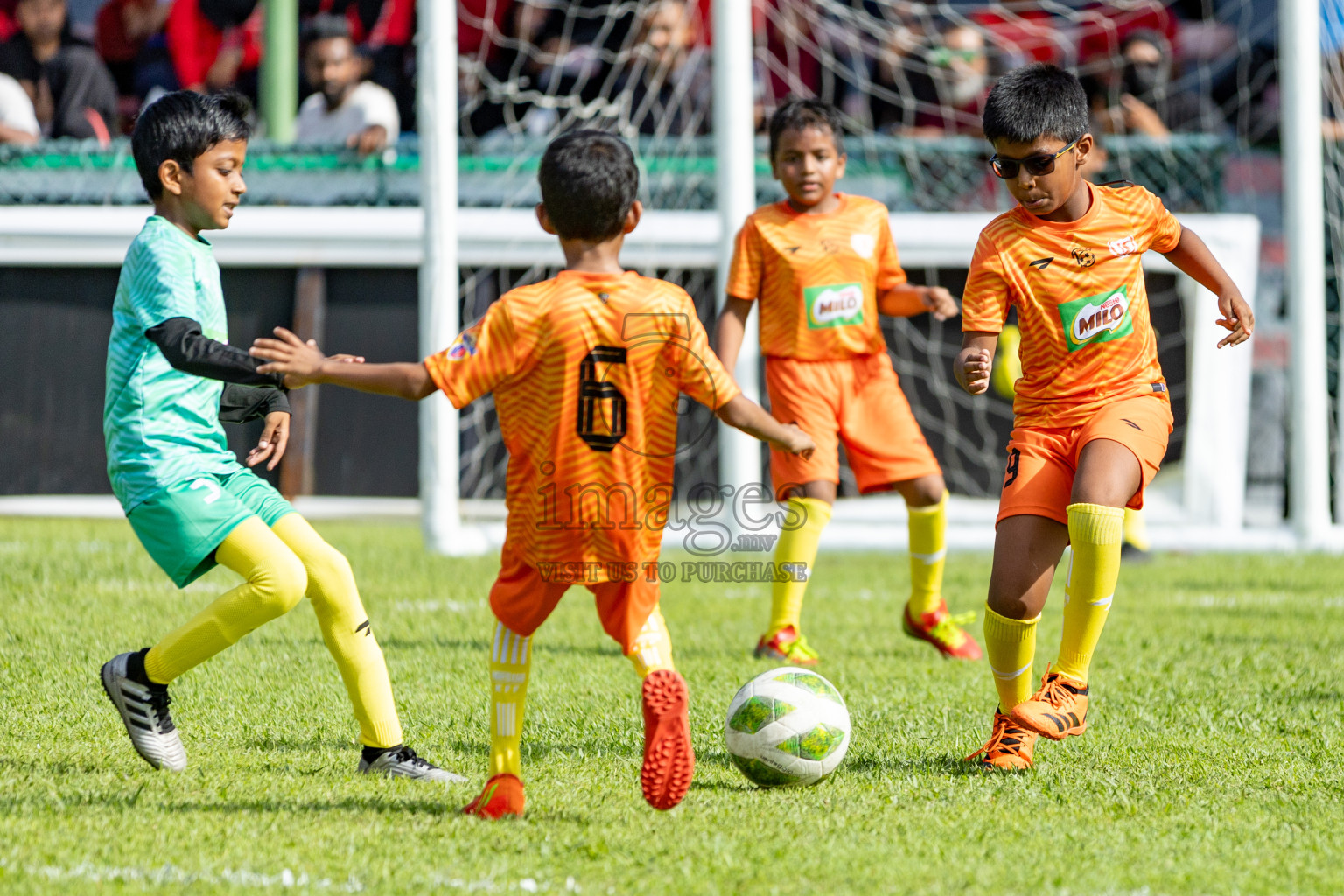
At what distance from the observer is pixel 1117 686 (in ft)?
15.7

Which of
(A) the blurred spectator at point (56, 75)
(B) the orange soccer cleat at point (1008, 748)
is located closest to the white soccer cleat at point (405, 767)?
(B) the orange soccer cleat at point (1008, 748)

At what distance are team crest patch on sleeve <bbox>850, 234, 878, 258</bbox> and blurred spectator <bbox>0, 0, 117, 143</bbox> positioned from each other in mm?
7026

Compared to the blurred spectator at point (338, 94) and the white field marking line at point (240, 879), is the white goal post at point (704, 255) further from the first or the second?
the white field marking line at point (240, 879)

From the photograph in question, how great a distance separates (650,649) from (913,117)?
836cm

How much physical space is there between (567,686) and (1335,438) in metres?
7.12

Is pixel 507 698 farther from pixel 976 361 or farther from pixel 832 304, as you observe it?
pixel 832 304

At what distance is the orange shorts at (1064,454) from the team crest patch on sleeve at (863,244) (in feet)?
6.24

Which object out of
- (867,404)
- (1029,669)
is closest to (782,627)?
(867,404)

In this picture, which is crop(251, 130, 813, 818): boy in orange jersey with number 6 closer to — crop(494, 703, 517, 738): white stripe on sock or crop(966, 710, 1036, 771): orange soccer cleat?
crop(494, 703, 517, 738): white stripe on sock

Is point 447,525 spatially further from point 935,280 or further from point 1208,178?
point 1208,178

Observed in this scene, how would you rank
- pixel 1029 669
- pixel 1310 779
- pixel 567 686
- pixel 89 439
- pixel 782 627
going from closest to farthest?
pixel 1310 779, pixel 1029 669, pixel 567 686, pixel 782 627, pixel 89 439

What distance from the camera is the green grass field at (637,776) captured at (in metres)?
2.76

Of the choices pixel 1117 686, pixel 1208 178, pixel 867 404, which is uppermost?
pixel 1208 178

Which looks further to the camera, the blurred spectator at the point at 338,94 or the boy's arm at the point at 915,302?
the blurred spectator at the point at 338,94
